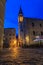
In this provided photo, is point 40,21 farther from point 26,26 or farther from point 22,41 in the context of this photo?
point 22,41

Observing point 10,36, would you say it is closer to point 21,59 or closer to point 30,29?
point 30,29

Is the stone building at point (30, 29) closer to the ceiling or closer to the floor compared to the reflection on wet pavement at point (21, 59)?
closer to the ceiling

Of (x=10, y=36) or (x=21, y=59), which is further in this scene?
(x=10, y=36)

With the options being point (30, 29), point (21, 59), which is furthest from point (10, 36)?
point (21, 59)

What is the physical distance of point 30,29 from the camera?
1842 inches

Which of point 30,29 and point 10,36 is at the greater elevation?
point 30,29

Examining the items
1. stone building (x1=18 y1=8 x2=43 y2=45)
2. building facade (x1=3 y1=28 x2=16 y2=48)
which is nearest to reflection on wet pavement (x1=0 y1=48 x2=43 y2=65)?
stone building (x1=18 y1=8 x2=43 y2=45)

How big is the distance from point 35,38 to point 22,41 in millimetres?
5269

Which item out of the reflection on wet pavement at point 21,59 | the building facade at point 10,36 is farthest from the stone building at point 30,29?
the reflection on wet pavement at point 21,59

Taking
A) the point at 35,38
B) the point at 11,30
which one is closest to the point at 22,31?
the point at 35,38

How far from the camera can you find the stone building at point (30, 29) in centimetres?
4638

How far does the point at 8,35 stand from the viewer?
5797 cm

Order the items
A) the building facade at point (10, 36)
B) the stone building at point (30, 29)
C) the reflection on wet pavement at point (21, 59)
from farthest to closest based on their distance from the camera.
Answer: the building facade at point (10, 36) < the stone building at point (30, 29) < the reflection on wet pavement at point (21, 59)

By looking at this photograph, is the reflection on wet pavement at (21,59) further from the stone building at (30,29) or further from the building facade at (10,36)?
the building facade at (10,36)
